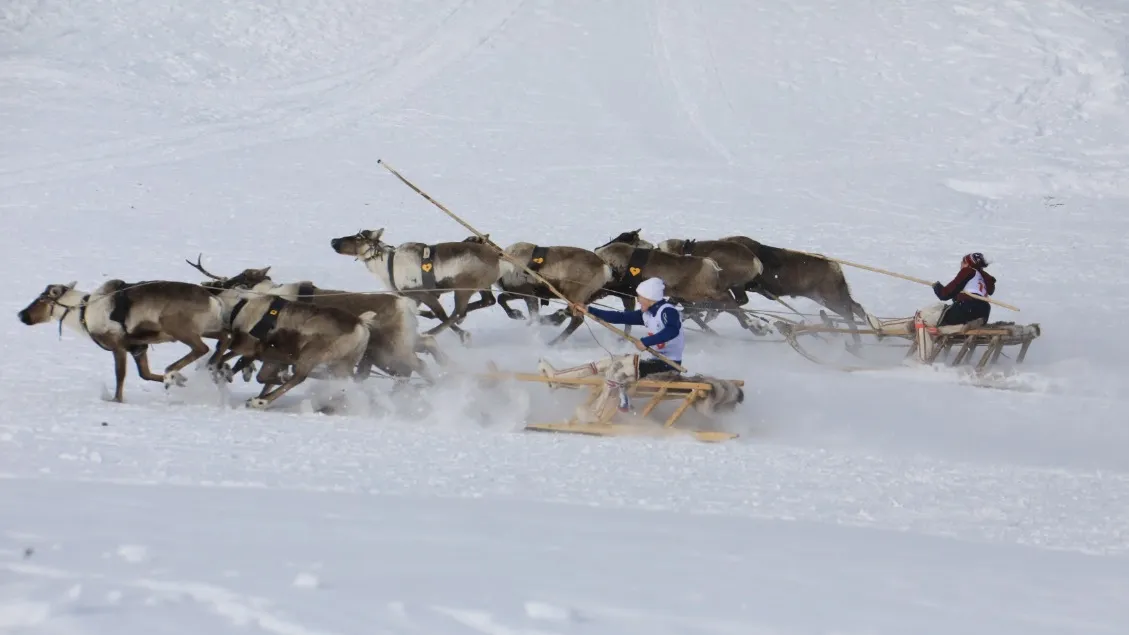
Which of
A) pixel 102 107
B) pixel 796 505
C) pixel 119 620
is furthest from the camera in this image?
pixel 102 107

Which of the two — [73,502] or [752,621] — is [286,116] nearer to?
[73,502]

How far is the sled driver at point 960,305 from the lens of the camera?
44.9ft

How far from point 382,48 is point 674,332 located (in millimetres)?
23133

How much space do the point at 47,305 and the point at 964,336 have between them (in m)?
8.23

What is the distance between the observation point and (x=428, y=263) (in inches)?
543

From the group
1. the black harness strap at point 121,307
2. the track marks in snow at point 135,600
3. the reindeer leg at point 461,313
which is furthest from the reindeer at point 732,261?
the track marks in snow at point 135,600

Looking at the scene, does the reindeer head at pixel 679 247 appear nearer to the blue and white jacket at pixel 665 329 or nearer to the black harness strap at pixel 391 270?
the black harness strap at pixel 391 270

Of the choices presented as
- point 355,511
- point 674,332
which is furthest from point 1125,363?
point 355,511

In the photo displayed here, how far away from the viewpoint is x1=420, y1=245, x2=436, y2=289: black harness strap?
13.8 metres

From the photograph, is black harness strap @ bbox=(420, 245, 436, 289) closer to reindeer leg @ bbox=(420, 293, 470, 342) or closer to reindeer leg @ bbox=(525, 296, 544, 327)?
reindeer leg @ bbox=(420, 293, 470, 342)

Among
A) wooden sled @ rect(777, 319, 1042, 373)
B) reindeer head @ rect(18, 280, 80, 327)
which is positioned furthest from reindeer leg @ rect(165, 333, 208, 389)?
wooden sled @ rect(777, 319, 1042, 373)

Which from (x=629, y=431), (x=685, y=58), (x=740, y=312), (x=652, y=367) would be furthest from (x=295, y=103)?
(x=629, y=431)

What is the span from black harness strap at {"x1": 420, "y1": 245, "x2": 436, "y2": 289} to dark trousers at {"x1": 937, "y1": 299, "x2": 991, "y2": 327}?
4962 millimetres

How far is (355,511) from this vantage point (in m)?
7.13
